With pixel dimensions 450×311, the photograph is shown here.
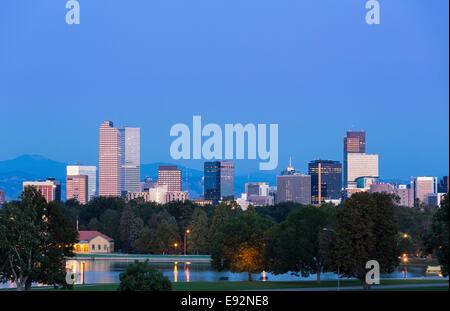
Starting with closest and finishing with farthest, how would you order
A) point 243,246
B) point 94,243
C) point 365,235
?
point 365,235 < point 243,246 < point 94,243

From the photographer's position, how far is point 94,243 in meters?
165

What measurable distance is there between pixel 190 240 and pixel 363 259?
282ft

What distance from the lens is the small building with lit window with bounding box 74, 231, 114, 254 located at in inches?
6442

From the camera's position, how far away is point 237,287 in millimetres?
68062

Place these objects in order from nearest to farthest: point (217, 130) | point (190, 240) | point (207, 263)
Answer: point (217, 130)
point (207, 263)
point (190, 240)

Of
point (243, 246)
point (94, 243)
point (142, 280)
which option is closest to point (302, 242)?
point (243, 246)

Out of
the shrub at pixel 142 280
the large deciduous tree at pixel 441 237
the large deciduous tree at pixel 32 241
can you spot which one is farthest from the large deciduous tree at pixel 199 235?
the shrub at pixel 142 280

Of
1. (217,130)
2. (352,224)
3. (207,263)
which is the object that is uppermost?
(217,130)

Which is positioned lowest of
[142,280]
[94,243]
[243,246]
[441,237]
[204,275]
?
Answer: [204,275]

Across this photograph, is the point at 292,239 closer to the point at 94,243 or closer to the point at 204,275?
the point at 204,275

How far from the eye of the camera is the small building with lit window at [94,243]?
537 ft

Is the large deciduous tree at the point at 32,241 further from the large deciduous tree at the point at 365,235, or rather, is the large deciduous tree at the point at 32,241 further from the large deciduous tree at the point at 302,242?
the large deciduous tree at the point at 302,242
